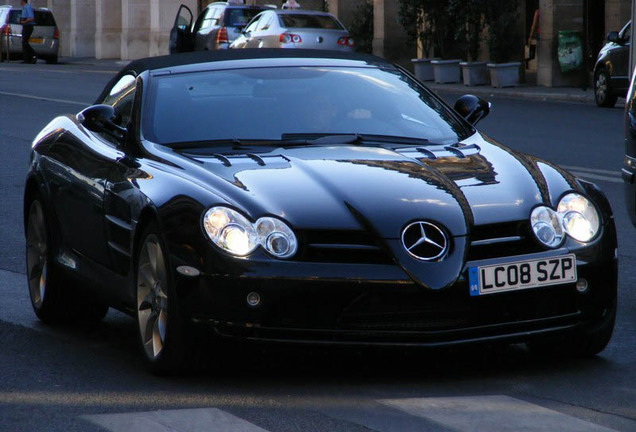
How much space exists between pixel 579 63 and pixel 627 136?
906 inches

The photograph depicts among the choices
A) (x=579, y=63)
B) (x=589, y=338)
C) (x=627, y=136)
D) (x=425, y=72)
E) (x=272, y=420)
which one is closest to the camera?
(x=272, y=420)

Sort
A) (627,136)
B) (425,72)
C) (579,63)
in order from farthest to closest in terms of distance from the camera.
Answer: (425,72) < (579,63) < (627,136)

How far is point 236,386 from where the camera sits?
227 inches

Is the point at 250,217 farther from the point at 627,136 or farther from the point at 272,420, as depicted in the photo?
the point at 627,136

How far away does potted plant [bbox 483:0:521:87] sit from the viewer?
31359 mm

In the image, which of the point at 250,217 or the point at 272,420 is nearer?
the point at 272,420

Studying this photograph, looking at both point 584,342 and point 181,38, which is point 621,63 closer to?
point 181,38

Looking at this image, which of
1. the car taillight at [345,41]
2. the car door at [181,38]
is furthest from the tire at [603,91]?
the car door at [181,38]

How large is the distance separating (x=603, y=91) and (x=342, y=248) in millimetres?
19847

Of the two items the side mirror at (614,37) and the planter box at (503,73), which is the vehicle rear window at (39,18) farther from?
the side mirror at (614,37)

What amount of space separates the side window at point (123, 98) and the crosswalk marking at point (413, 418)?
2.15 meters

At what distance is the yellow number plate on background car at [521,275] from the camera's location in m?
5.65

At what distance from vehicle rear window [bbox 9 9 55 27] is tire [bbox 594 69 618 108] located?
28820 mm

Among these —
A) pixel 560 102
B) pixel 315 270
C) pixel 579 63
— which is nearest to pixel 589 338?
pixel 315 270
